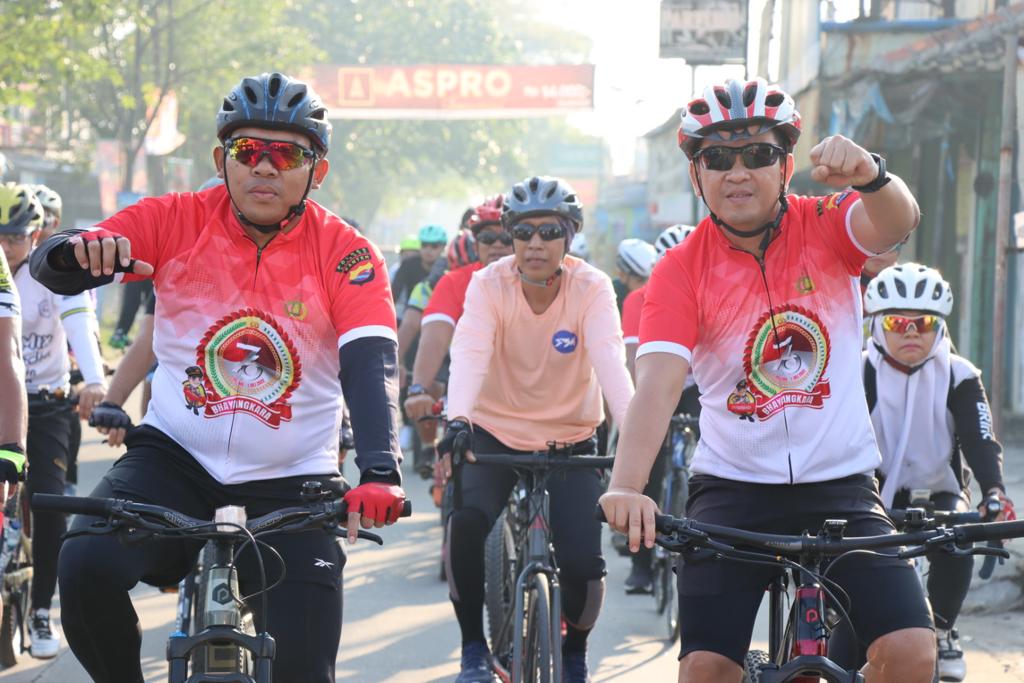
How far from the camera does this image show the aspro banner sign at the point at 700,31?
869 inches

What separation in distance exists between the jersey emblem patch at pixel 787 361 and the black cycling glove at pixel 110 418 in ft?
7.70

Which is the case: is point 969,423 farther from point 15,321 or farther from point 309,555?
point 15,321

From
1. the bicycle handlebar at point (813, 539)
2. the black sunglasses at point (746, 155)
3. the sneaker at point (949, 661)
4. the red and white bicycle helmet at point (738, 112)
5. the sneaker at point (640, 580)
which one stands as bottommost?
the sneaker at point (640, 580)

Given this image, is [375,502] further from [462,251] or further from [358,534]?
[462,251]

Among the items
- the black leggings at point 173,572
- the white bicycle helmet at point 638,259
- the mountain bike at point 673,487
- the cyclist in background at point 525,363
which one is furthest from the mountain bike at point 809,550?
the white bicycle helmet at point 638,259

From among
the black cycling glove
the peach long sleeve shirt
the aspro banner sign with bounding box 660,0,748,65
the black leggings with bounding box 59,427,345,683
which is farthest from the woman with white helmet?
the aspro banner sign with bounding box 660,0,748,65

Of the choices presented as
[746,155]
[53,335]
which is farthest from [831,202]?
[53,335]

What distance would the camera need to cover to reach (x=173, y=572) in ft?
14.5

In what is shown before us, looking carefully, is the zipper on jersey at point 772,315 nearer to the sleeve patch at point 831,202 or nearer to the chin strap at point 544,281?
the sleeve patch at point 831,202

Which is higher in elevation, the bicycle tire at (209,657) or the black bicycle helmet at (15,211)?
the black bicycle helmet at (15,211)

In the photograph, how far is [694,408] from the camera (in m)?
9.33

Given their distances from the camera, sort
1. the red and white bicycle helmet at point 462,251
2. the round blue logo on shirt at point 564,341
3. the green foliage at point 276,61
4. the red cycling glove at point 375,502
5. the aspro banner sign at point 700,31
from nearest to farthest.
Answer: the red cycling glove at point 375,502
the round blue logo on shirt at point 564,341
the red and white bicycle helmet at point 462,251
the aspro banner sign at point 700,31
the green foliage at point 276,61

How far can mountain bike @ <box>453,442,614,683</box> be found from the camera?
18.4ft

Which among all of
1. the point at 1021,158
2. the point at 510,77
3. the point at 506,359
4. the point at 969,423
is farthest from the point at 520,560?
the point at 510,77
